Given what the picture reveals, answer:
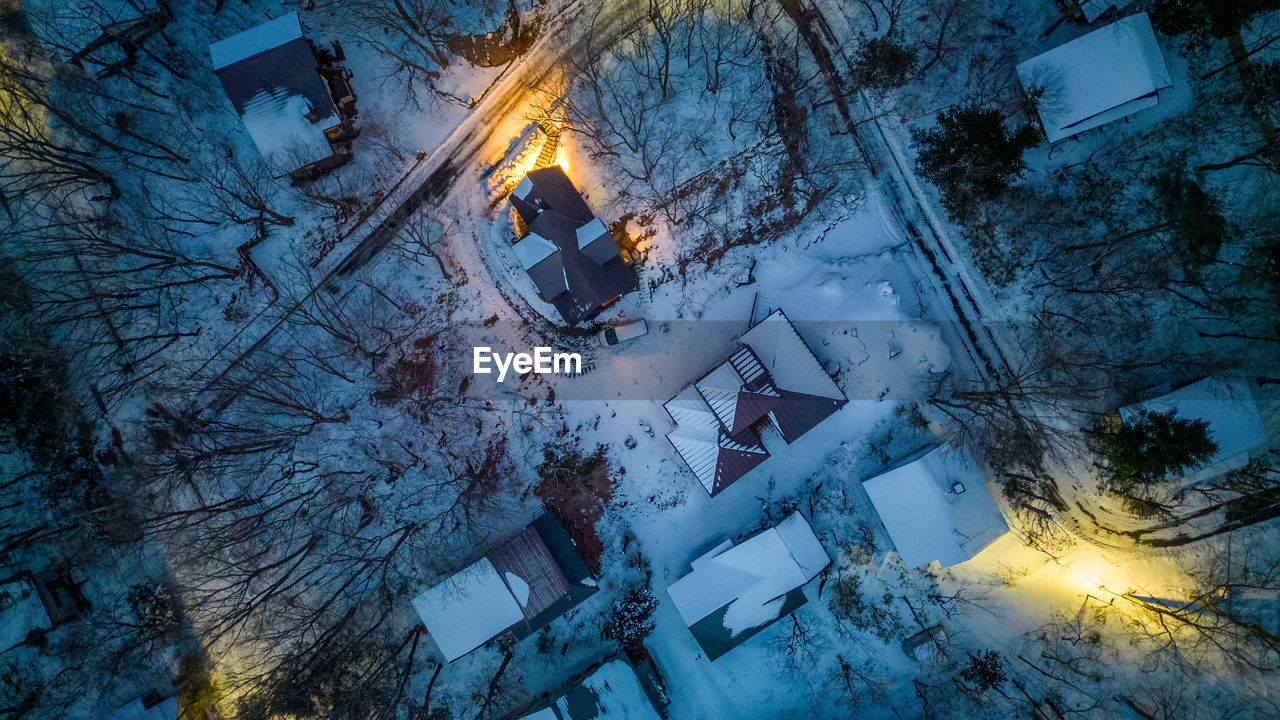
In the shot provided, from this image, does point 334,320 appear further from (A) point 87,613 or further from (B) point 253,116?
(A) point 87,613

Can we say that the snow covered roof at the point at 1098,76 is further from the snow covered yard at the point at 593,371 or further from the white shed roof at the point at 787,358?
the white shed roof at the point at 787,358

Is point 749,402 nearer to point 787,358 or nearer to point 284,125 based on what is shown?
point 787,358

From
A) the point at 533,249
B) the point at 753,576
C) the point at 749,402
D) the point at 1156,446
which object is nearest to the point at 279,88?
the point at 533,249

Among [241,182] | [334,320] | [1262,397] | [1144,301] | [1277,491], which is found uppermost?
[241,182]

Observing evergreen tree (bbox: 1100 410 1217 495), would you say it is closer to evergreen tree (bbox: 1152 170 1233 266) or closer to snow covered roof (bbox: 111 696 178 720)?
evergreen tree (bbox: 1152 170 1233 266)

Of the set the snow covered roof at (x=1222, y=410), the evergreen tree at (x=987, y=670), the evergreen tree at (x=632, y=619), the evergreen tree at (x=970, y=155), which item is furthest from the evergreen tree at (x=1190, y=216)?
the evergreen tree at (x=632, y=619)

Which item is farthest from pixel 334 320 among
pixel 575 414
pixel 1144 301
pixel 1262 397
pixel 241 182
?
pixel 1262 397
